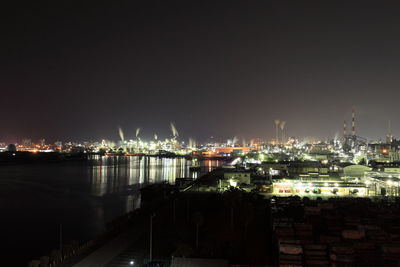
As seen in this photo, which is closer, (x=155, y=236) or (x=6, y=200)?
(x=155, y=236)

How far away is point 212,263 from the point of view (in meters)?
3.29

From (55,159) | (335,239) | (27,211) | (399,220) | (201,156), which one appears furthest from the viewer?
(201,156)

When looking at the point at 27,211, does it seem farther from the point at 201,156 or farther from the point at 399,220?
the point at 201,156

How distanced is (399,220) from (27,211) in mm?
8616

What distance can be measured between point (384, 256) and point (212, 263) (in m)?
1.71

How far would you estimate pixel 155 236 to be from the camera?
196 inches

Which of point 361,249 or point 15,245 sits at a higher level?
point 361,249

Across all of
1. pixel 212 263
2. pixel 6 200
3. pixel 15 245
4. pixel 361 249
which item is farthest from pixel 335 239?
pixel 6 200

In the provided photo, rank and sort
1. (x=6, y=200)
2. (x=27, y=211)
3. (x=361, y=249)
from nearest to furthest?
(x=361, y=249)
(x=27, y=211)
(x=6, y=200)

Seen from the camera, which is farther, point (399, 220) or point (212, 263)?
point (399, 220)

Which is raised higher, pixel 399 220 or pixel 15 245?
pixel 399 220

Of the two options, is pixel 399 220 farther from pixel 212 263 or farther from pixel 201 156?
pixel 201 156

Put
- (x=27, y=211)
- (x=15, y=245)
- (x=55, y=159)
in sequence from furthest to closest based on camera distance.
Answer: (x=55, y=159), (x=27, y=211), (x=15, y=245)

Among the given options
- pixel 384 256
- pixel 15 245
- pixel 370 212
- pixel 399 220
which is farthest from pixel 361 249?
pixel 15 245
